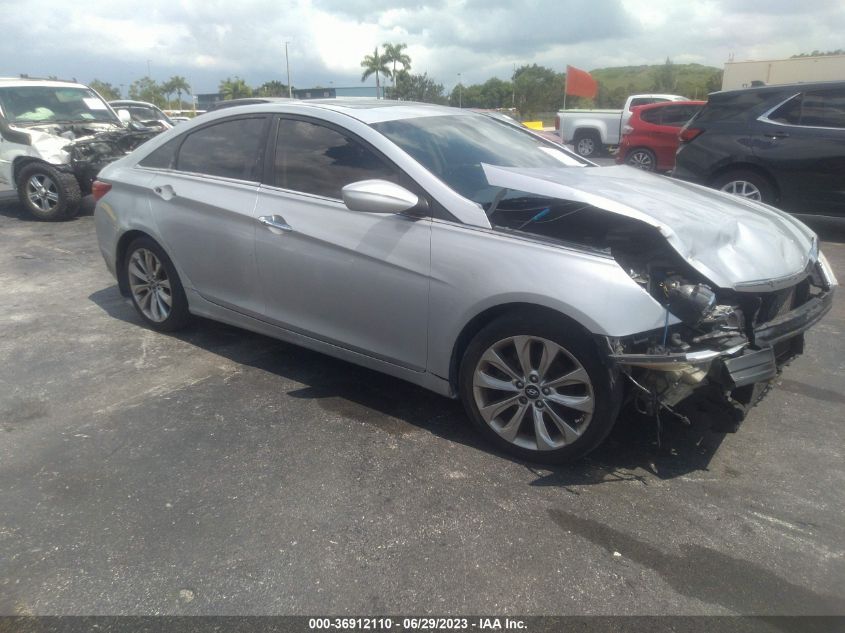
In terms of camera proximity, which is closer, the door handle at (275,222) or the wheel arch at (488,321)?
the wheel arch at (488,321)

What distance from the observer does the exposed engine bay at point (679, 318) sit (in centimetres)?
275

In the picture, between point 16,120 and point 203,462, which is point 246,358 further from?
point 16,120

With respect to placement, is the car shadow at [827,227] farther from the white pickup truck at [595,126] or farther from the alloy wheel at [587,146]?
the alloy wheel at [587,146]

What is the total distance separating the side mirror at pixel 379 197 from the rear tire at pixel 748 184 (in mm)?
5934

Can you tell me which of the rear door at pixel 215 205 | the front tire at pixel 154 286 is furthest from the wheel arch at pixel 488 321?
the front tire at pixel 154 286

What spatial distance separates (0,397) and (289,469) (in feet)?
6.85

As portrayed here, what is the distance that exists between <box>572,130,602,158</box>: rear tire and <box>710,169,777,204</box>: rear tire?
469 inches

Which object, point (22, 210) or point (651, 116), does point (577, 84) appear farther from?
point (22, 210)

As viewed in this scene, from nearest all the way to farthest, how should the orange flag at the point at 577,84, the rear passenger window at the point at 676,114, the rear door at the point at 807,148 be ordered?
the rear door at the point at 807,148
the rear passenger window at the point at 676,114
the orange flag at the point at 577,84

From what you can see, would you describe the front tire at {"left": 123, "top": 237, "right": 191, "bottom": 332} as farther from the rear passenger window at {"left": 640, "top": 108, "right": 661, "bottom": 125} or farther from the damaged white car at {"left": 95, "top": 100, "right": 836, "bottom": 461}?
the rear passenger window at {"left": 640, "top": 108, "right": 661, "bottom": 125}

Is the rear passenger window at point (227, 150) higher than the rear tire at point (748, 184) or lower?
higher

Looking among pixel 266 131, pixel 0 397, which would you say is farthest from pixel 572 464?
pixel 0 397

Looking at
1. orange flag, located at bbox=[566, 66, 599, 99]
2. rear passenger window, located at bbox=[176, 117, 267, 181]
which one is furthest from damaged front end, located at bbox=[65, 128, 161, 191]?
orange flag, located at bbox=[566, 66, 599, 99]

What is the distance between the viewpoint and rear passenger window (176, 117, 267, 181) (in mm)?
4078
